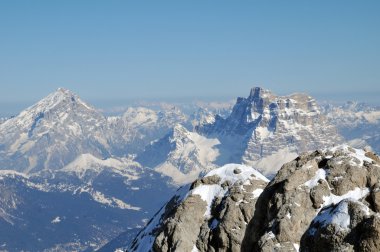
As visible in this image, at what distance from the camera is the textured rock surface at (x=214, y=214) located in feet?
247

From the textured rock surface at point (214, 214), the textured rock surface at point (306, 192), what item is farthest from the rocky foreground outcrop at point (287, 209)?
the textured rock surface at point (214, 214)

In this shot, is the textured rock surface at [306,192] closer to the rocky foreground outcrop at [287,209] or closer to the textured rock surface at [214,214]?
the rocky foreground outcrop at [287,209]

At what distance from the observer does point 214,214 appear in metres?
80.8

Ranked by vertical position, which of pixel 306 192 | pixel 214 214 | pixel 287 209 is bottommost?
pixel 214 214

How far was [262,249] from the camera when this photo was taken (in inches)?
2125

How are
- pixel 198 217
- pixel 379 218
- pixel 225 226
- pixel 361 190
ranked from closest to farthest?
pixel 379 218 → pixel 361 190 → pixel 225 226 → pixel 198 217

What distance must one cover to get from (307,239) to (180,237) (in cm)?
3475

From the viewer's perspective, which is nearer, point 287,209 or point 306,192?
point 287,209

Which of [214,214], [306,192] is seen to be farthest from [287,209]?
[214,214]

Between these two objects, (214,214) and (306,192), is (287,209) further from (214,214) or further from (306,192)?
(214,214)

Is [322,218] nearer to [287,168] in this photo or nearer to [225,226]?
[287,168]

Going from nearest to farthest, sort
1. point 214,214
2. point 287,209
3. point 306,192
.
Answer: point 287,209 < point 306,192 < point 214,214

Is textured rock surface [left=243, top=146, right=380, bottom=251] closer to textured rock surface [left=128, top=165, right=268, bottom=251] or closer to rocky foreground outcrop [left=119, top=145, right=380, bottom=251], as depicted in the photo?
rocky foreground outcrop [left=119, top=145, right=380, bottom=251]

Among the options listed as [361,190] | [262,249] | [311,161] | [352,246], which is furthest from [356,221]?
[311,161]
